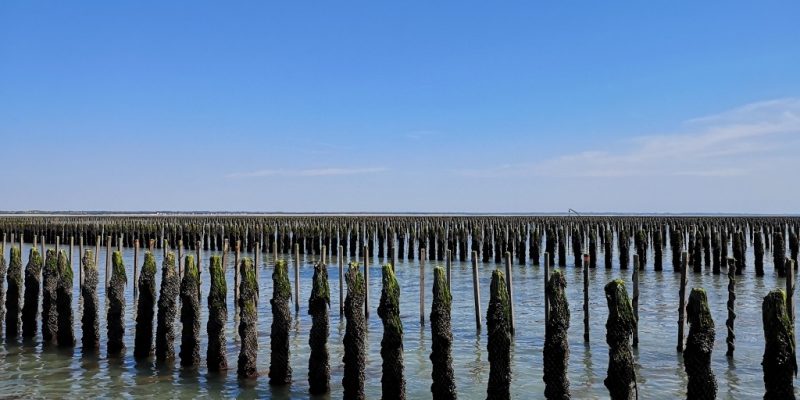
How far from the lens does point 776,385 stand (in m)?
6.79

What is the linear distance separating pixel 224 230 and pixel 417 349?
2892cm

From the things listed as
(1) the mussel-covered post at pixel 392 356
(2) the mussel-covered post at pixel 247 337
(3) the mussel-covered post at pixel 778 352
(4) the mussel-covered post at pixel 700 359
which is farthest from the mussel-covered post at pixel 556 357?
(2) the mussel-covered post at pixel 247 337

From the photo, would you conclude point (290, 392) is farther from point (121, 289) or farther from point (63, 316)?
point (63, 316)

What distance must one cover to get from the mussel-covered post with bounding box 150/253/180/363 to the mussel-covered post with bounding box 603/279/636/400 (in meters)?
6.65

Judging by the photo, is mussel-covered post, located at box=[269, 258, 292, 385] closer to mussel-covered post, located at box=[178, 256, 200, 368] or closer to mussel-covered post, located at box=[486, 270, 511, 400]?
mussel-covered post, located at box=[178, 256, 200, 368]

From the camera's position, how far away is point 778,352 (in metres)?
6.78

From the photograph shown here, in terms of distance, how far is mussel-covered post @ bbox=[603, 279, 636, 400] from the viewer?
23.9 feet

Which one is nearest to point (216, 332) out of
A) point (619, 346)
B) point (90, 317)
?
point (90, 317)

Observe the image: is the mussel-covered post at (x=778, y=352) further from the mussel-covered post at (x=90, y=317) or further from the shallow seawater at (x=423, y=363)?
the mussel-covered post at (x=90, y=317)

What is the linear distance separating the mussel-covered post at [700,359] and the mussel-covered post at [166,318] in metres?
7.50

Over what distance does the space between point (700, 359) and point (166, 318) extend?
25.3 feet

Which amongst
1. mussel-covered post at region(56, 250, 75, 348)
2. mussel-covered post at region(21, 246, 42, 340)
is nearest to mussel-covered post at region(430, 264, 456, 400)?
mussel-covered post at region(56, 250, 75, 348)

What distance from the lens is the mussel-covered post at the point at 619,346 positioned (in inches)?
286

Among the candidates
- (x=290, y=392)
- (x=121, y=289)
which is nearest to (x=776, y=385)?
(x=290, y=392)
